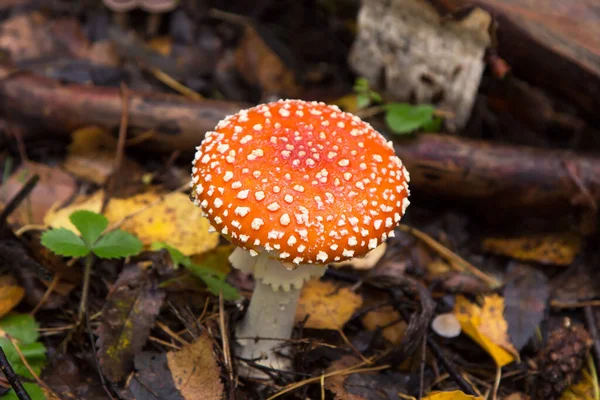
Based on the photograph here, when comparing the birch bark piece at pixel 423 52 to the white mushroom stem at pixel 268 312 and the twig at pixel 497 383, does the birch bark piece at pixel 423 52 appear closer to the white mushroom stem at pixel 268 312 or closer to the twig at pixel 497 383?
the twig at pixel 497 383

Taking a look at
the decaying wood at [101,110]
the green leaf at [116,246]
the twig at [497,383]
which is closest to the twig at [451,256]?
the twig at [497,383]

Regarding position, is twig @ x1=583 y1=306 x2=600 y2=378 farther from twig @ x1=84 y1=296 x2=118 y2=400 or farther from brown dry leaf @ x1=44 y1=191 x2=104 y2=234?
brown dry leaf @ x1=44 y1=191 x2=104 y2=234

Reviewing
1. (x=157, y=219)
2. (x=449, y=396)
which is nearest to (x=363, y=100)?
(x=157, y=219)

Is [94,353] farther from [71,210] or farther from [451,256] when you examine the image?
[451,256]

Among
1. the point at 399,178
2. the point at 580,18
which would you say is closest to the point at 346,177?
the point at 399,178

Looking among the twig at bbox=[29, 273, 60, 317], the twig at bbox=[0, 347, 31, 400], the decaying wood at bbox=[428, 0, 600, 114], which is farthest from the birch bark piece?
the twig at bbox=[0, 347, 31, 400]

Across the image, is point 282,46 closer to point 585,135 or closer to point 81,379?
point 585,135
